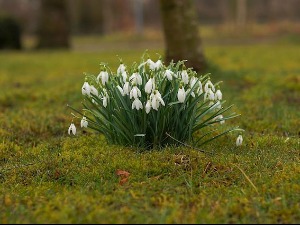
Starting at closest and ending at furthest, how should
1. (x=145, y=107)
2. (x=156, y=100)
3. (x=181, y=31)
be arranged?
(x=156, y=100)
(x=145, y=107)
(x=181, y=31)

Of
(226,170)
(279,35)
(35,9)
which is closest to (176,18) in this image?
(226,170)

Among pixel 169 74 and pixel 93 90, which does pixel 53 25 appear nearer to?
pixel 93 90

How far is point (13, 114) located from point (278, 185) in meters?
3.40

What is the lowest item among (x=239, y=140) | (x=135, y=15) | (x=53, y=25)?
(x=135, y=15)

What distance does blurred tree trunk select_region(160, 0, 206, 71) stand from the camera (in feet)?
25.7

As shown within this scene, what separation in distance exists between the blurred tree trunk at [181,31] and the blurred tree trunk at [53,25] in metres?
9.55

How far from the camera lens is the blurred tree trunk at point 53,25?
55.0 feet

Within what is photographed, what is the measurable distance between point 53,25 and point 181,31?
9.80m

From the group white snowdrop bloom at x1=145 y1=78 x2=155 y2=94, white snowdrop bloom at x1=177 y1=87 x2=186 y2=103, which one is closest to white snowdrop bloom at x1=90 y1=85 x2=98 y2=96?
white snowdrop bloom at x1=145 y1=78 x2=155 y2=94

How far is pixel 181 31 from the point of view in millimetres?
7910

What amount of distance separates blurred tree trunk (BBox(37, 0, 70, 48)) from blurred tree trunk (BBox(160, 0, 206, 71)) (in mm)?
9551

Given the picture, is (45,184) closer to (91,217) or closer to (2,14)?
(91,217)

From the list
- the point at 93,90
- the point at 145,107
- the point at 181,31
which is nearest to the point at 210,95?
→ the point at 145,107

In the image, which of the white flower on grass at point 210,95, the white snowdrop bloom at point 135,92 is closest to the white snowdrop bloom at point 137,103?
the white snowdrop bloom at point 135,92
